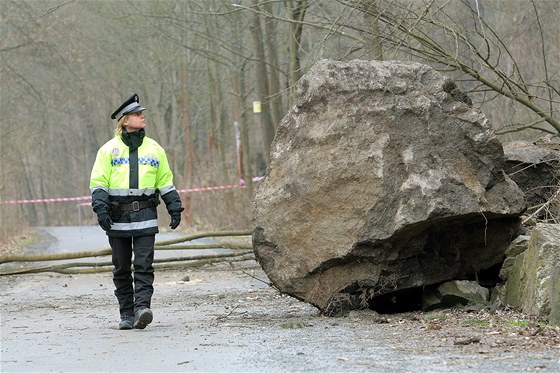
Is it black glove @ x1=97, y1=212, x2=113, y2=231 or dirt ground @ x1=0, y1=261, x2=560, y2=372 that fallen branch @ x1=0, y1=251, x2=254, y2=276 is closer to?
dirt ground @ x1=0, y1=261, x2=560, y2=372

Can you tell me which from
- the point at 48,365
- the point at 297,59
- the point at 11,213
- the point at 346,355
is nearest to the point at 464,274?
the point at 346,355

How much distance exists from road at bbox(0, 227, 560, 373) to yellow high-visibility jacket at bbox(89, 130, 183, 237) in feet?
3.09

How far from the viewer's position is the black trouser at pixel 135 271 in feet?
30.8

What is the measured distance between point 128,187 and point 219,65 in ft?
81.9

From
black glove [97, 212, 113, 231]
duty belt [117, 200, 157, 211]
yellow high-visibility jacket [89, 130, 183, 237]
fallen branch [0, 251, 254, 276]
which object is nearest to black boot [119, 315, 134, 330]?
yellow high-visibility jacket [89, 130, 183, 237]

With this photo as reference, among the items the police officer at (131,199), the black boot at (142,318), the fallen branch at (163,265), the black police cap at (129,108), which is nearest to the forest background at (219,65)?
the fallen branch at (163,265)

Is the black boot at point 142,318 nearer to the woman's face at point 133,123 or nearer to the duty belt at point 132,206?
the duty belt at point 132,206

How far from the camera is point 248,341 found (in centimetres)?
800

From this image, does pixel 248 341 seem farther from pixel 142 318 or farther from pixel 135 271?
pixel 135 271

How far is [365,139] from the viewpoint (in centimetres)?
938

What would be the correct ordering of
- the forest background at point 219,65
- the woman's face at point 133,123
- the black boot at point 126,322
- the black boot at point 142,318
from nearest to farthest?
the black boot at point 142,318 → the black boot at point 126,322 → the woman's face at point 133,123 → the forest background at point 219,65

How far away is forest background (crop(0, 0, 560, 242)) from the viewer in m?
12.5

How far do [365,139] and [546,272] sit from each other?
78.2 inches

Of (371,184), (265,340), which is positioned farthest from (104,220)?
(371,184)
